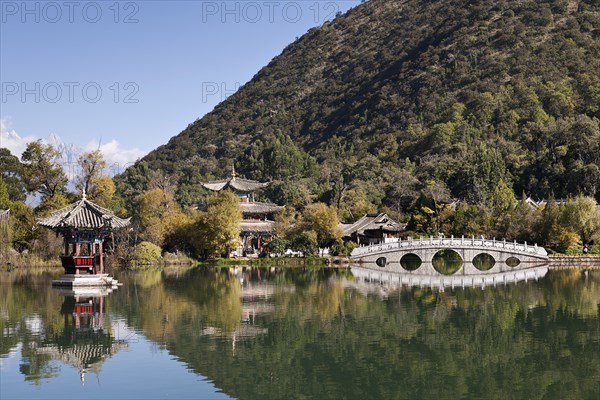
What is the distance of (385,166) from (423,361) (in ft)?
236

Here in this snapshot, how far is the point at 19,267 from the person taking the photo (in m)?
47.9

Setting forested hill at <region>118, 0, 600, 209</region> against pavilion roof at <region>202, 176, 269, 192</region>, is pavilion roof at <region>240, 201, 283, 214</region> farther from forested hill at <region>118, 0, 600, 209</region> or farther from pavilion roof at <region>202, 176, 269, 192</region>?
forested hill at <region>118, 0, 600, 209</region>

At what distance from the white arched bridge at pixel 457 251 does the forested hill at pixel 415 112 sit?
50.3ft

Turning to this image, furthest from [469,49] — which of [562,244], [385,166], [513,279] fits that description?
[513,279]

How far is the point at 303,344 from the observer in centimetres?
1881

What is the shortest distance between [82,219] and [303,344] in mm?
20286

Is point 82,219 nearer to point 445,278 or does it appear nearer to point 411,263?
point 445,278

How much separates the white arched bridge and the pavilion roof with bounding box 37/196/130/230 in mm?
17640

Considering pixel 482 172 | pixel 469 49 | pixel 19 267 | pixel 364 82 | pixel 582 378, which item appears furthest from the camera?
pixel 364 82

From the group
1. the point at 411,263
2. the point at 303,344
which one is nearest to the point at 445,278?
the point at 411,263

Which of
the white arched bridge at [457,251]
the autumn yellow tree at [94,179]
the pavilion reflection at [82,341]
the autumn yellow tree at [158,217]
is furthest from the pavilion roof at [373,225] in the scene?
the pavilion reflection at [82,341]

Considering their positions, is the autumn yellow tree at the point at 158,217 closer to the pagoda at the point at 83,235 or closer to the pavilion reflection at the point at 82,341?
the pagoda at the point at 83,235

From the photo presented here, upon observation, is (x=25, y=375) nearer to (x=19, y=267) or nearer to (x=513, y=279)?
(x=513, y=279)

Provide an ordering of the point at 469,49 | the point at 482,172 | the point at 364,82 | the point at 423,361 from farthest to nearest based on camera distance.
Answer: the point at 364,82 < the point at 469,49 < the point at 482,172 < the point at 423,361
